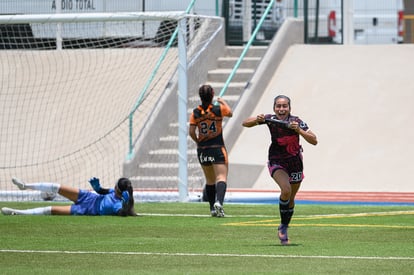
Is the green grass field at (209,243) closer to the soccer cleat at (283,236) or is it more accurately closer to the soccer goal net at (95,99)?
the soccer cleat at (283,236)

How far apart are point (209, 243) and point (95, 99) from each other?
50.7ft

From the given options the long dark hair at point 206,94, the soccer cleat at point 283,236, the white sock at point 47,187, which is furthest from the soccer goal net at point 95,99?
the soccer cleat at point 283,236

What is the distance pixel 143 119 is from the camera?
2814 centimetres

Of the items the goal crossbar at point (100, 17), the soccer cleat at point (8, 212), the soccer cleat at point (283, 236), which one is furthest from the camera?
the goal crossbar at point (100, 17)

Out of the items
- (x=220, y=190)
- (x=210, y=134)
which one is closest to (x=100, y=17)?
(x=210, y=134)

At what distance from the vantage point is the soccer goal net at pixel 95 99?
2733 cm

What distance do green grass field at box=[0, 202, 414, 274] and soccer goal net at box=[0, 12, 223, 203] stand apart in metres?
7.74

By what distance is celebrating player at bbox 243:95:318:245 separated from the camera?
13602mm

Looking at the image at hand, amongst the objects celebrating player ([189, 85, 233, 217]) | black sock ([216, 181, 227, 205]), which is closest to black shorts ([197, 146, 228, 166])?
celebrating player ([189, 85, 233, 217])

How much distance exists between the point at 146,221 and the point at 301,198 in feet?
23.0

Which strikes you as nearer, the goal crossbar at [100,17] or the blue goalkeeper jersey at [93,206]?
the blue goalkeeper jersey at [93,206]

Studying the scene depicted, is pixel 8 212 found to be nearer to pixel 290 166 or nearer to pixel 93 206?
pixel 93 206

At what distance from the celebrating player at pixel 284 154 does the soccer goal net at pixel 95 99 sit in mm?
12273

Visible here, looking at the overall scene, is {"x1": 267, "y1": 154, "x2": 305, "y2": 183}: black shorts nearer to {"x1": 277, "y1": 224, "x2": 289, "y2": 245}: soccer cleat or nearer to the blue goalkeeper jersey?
{"x1": 277, "y1": 224, "x2": 289, "y2": 245}: soccer cleat
